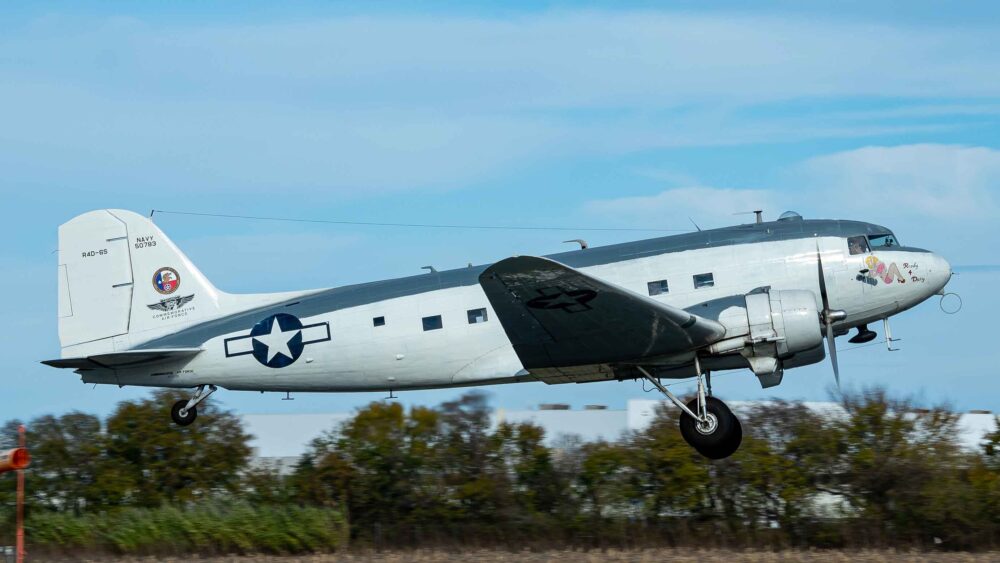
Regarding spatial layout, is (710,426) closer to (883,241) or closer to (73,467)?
(883,241)

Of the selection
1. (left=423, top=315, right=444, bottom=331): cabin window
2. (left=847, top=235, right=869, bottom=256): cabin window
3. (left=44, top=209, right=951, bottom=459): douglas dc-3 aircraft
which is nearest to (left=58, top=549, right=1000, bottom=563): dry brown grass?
(left=44, top=209, right=951, bottom=459): douglas dc-3 aircraft

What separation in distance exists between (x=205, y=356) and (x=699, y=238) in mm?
6564

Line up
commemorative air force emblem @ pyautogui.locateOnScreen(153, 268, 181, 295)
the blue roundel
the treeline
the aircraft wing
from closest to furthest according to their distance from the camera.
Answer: the aircraft wing → the blue roundel → commemorative air force emblem @ pyautogui.locateOnScreen(153, 268, 181, 295) → the treeline

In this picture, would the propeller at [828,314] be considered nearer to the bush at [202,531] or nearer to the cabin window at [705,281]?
the cabin window at [705,281]

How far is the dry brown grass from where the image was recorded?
17.5 meters

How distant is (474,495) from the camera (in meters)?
21.6

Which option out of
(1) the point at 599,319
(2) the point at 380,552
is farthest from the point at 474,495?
(1) the point at 599,319

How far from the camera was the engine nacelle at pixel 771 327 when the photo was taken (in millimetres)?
13320

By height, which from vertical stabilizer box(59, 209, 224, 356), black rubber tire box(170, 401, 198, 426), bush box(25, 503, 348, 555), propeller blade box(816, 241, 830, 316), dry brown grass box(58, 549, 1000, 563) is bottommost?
dry brown grass box(58, 549, 1000, 563)

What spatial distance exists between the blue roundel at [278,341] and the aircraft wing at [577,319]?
3046mm

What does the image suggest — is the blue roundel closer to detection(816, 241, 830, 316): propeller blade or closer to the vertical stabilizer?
the vertical stabilizer

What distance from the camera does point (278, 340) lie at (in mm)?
14930

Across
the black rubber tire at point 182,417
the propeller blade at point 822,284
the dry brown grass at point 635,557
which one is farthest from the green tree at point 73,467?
the propeller blade at point 822,284

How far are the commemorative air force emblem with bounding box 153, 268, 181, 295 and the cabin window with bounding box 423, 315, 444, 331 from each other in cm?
398
